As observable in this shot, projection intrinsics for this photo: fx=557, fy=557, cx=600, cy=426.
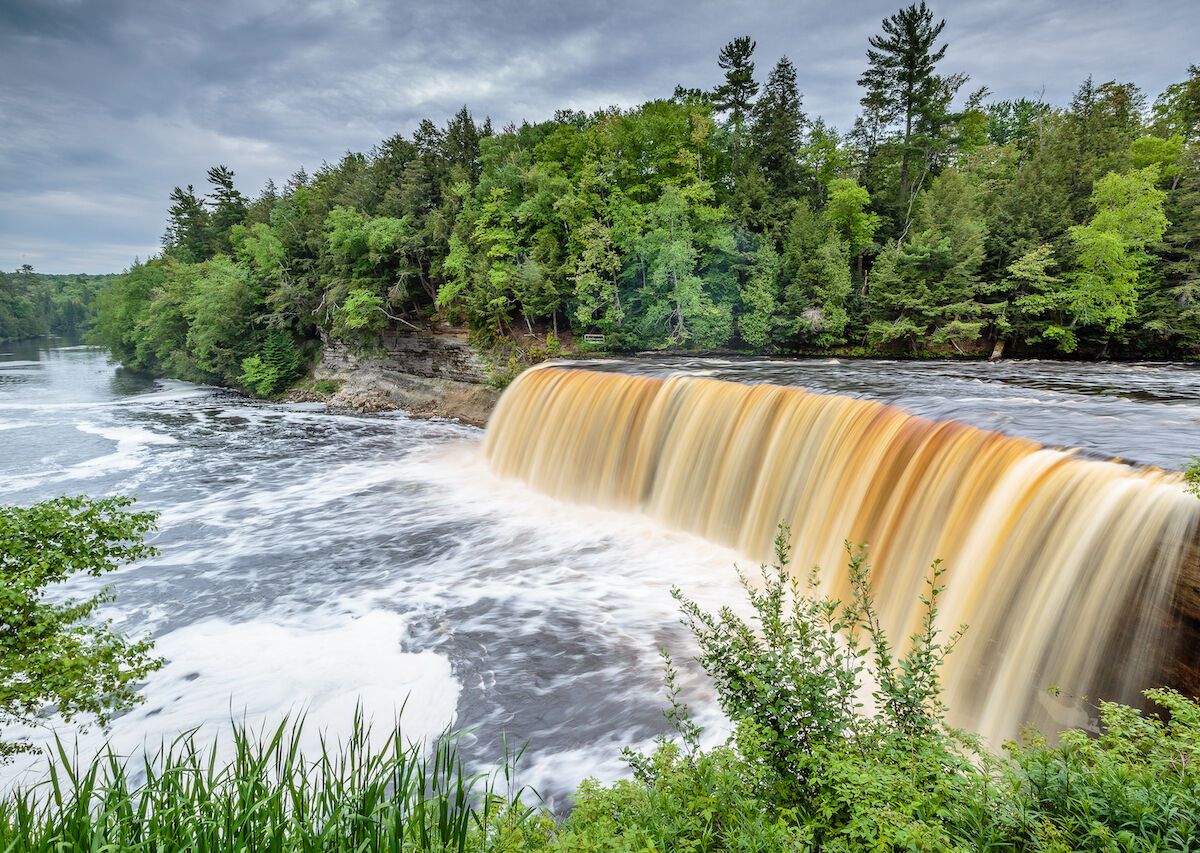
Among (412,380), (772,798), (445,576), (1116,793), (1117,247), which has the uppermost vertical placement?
(1117,247)

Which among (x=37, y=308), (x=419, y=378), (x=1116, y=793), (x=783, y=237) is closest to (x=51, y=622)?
(x=1116, y=793)

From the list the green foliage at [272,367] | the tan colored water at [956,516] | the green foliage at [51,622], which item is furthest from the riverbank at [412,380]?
the green foliage at [51,622]

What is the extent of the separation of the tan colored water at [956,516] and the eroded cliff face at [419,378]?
37.9ft

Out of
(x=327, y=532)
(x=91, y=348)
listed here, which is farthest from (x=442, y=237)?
(x=91, y=348)

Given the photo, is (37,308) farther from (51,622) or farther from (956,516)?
(956,516)

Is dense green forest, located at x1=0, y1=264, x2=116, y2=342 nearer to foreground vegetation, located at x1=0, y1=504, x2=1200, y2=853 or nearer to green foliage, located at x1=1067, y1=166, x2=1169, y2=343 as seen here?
foreground vegetation, located at x1=0, y1=504, x2=1200, y2=853

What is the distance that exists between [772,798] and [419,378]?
972 inches

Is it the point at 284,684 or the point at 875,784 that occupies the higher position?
the point at 875,784

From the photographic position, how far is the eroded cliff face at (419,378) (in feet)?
77.4

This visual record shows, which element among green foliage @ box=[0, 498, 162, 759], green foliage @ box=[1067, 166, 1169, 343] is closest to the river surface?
green foliage @ box=[0, 498, 162, 759]

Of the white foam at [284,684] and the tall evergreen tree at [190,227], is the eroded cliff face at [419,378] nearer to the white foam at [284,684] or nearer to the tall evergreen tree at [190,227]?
the white foam at [284,684]

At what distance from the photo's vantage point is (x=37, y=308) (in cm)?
9656

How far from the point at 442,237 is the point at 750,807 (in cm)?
2625

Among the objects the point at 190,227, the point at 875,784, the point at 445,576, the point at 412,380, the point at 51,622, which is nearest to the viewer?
the point at 875,784
